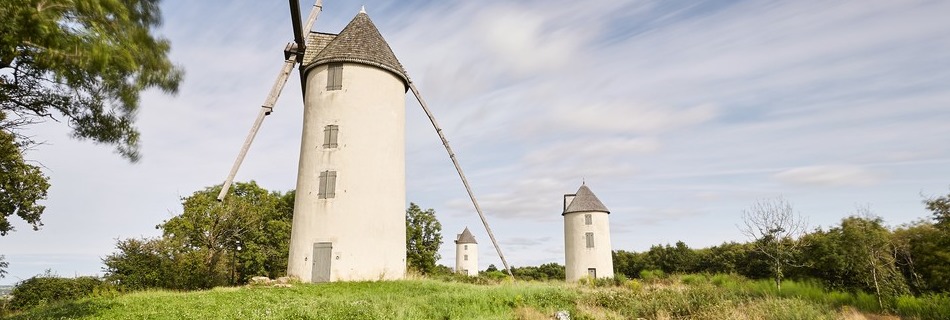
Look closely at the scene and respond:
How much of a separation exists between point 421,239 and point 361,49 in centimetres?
2127

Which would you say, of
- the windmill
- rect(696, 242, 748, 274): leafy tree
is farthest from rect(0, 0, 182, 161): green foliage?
rect(696, 242, 748, 274): leafy tree

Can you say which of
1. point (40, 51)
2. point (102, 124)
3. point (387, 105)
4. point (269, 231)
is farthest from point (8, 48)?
point (269, 231)

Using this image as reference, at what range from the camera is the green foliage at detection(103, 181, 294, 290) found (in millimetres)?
22719

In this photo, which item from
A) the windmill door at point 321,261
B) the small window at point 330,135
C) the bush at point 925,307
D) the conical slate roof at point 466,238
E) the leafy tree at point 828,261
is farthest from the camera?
the conical slate roof at point 466,238

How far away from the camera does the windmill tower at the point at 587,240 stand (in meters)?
34.2

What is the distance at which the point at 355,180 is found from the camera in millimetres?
18016

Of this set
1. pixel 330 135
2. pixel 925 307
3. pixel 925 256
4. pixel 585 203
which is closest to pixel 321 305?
pixel 330 135

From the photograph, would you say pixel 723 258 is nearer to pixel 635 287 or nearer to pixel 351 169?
pixel 635 287

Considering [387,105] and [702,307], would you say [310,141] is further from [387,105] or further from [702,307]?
[702,307]

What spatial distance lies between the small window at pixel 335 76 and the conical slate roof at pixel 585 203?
2321 cm

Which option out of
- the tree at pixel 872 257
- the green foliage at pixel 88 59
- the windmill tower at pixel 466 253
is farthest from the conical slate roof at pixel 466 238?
the green foliage at pixel 88 59

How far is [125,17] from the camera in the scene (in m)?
6.51

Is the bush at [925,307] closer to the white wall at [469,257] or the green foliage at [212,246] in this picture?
the green foliage at [212,246]

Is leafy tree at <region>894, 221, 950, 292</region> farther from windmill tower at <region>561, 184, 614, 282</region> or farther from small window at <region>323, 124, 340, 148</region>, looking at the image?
small window at <region>323, 124, 340, 148</region>
